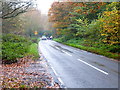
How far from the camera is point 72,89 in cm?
650

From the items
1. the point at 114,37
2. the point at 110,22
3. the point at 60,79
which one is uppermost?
the point at 110,22

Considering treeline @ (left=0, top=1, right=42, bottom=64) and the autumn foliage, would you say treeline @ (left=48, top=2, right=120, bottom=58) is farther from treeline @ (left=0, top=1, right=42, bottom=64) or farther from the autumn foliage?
treeline @ (left=0, top=1, right=42, bottom=64)

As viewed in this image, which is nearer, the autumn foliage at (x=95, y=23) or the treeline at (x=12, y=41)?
the treeline at (x=12, y=41)

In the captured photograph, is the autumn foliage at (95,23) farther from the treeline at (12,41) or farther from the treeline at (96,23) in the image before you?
the treeline at (12,41)

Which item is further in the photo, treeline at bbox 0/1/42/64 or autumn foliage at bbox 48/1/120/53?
autumn foliage at bbox 48/1/120/53

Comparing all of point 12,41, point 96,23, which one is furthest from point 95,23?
point 12,41

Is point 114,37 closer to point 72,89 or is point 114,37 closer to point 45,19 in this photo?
point 72,89

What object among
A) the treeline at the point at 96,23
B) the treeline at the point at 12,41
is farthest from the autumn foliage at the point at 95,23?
the treeline at the point at 12,41

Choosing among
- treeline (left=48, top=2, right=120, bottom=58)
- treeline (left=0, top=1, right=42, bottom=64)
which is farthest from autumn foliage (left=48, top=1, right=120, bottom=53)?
treeline (left=0, top=1, right=42, bottom=64)

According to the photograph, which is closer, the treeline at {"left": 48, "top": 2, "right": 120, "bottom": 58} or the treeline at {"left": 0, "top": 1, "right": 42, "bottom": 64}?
the treeline at {"left": 0, "top": 1, "right": 42, "bottom": 64}

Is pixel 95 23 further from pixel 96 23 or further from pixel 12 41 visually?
pixel 12 41

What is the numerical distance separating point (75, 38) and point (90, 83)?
29158 mm

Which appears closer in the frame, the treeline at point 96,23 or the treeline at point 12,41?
the treeline at point 12,41

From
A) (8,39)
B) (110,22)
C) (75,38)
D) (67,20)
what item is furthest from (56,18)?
(110,22)
